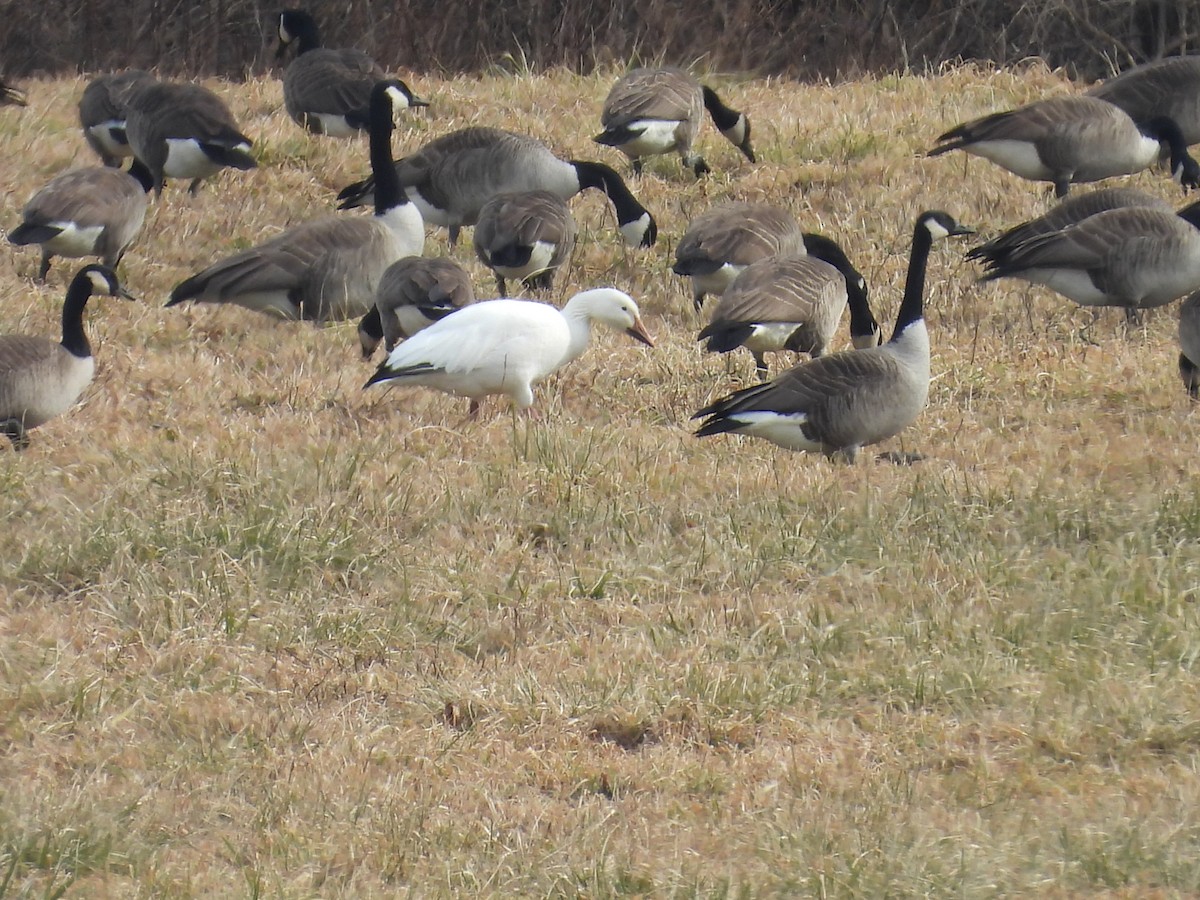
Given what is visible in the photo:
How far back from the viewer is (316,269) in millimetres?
9953

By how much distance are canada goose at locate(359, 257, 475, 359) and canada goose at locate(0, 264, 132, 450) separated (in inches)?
75.2

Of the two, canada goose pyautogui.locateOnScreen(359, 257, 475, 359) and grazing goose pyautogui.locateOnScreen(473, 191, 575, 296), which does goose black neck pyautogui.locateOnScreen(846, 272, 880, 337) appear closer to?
grazing goose pyautogui.locateOnScreen(473, 191, 575, 296)

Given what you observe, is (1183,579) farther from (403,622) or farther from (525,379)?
(525,379)

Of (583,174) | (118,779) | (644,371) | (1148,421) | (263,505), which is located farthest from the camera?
(583,174)

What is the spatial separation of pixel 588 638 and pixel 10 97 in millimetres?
9297

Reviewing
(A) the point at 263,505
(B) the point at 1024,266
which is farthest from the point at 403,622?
(B) the point at 1024,266

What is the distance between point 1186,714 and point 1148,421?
3.50m

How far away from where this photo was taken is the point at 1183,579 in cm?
624

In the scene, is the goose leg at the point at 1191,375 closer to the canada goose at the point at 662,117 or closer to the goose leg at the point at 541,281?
the goose leg at the point at 541,281

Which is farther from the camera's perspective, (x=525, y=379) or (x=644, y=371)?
(x=644, y=371)

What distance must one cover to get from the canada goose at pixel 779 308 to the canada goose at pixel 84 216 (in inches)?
140

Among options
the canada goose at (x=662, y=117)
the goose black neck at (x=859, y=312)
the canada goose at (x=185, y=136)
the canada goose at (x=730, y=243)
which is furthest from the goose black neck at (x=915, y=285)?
the canada goose at (x=185, y=136)

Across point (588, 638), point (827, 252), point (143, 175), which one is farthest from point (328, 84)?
point (588, 638)

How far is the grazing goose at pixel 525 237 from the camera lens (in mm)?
10547
